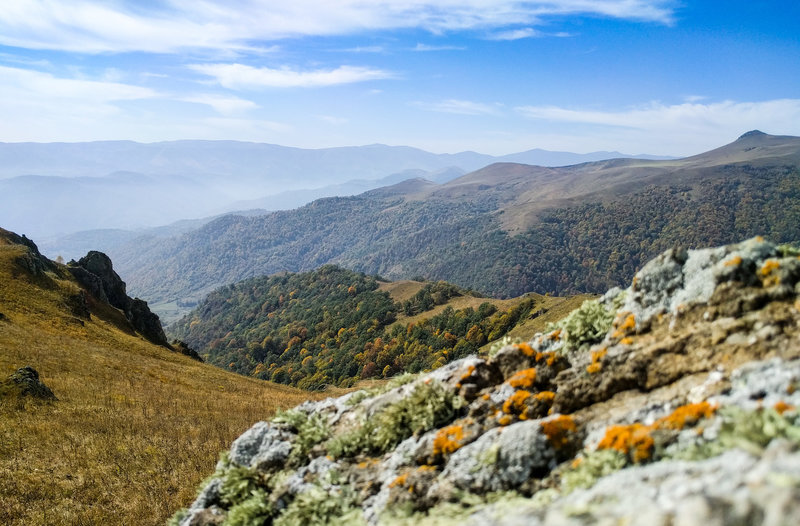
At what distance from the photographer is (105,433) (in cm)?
1700

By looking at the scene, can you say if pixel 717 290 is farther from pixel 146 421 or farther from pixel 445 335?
pixel 445 335

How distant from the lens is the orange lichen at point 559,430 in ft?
20.1

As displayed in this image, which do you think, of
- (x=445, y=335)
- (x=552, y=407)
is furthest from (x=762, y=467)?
(x=445, y=335)

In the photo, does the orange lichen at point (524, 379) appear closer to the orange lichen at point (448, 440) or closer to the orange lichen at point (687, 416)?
the orange lichen at point (448, 440)

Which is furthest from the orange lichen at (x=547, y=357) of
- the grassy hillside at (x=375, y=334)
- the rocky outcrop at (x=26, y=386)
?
the grassy hillside at (x=375, y=334)

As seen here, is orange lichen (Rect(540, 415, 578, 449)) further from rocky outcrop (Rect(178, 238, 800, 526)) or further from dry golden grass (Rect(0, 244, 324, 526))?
dry golden grass (Rect(0, 244, 324, 526))

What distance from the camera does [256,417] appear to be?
23.3m

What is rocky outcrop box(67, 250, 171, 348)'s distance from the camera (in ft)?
206

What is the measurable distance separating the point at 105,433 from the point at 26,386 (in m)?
5.62

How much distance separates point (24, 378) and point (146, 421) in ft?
19.7

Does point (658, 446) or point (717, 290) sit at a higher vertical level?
point (717, 290)

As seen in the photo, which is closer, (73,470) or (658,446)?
(658,446)

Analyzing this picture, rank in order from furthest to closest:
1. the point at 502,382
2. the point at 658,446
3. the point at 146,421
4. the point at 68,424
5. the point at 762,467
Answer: the point at 146,421 → the point at 68,424 → the point at 502,382 → the point at 658,446 → the point at 762,467

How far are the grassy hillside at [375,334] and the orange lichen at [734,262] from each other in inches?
3646
